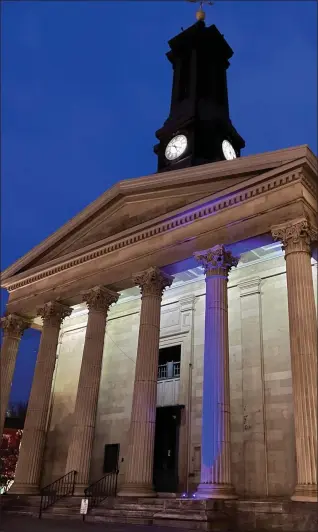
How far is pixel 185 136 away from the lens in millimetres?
23984

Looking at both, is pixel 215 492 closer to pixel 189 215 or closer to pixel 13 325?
pixel 189 215

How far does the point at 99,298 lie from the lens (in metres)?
18.6

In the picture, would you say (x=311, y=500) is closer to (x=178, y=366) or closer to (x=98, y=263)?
(x=178, y=366)

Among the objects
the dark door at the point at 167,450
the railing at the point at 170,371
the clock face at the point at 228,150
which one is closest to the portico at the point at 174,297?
the dark door at the point at 167,450

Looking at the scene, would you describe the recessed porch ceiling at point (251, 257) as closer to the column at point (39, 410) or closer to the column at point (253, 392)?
the column at point (253, 392)

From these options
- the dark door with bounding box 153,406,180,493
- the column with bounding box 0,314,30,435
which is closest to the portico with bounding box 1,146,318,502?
the column with bounding box 0,314,30,435

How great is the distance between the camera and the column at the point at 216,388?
41.2ft

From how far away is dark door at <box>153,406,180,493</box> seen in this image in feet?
58.9

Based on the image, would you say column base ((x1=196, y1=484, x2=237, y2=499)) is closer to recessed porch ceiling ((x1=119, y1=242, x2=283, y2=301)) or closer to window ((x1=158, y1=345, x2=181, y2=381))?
window ((x1=158, y1=345, x2=181, y2=381))

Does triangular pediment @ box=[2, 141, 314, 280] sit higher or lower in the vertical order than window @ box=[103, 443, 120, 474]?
higher

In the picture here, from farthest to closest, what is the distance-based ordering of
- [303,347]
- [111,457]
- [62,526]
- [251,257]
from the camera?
[111,457] → [251,257] → [303,347] → [62,526]

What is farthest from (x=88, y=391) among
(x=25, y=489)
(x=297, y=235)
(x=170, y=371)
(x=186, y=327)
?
(x=297, y=235)

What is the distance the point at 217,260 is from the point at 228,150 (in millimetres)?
10884

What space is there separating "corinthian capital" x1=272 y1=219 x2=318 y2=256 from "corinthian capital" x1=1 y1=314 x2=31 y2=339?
1322 cm
